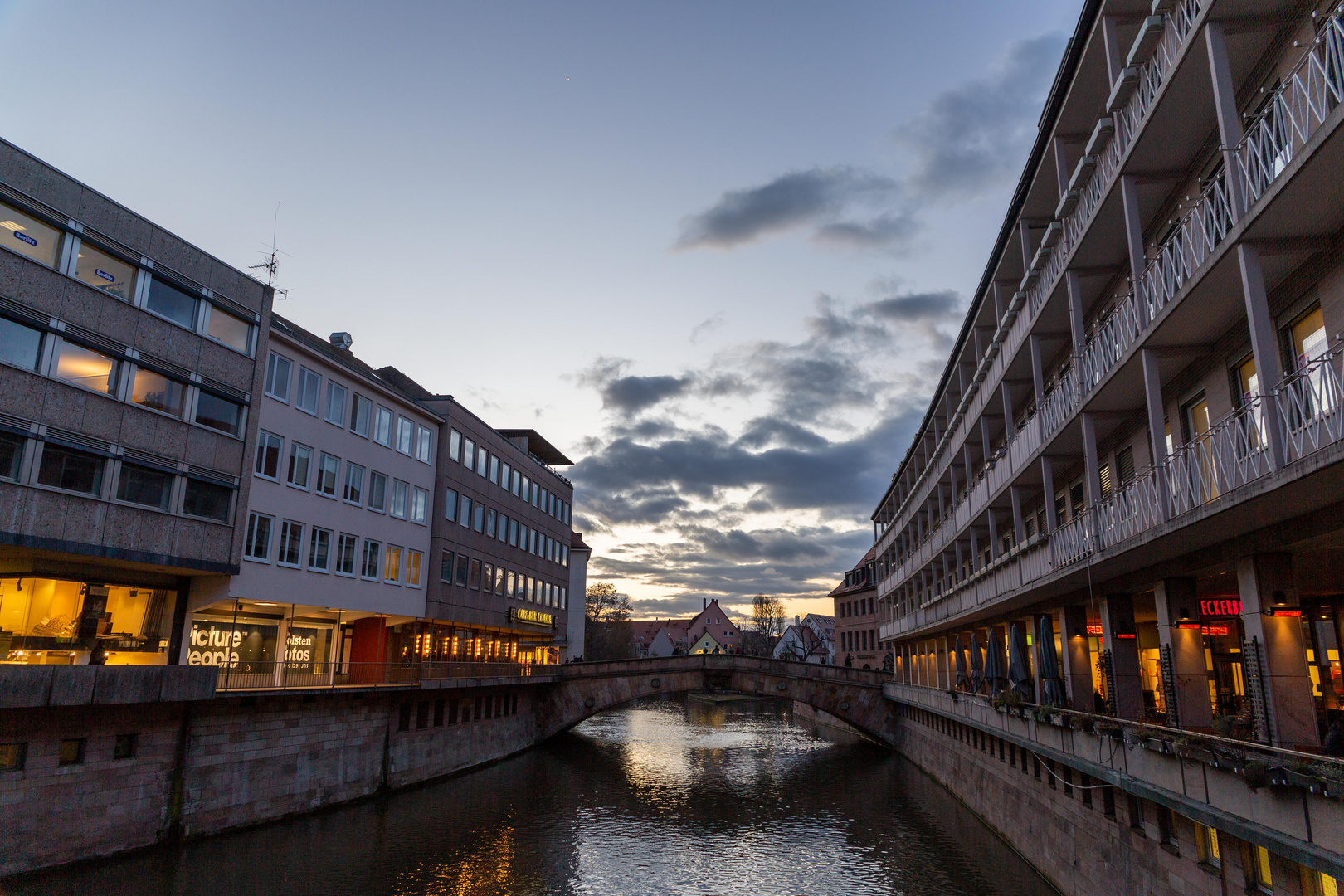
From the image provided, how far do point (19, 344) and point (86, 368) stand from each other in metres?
1.91

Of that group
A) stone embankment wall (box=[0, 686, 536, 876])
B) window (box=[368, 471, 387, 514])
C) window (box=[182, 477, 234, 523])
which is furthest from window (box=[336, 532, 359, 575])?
window (box=[182, 477, 234, 523])

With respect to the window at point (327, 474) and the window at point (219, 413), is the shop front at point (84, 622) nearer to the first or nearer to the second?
the window at point (219, 413)

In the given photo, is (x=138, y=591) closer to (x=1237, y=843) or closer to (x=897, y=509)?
(x=1237, y=843)

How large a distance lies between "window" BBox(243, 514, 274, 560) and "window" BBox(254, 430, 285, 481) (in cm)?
157

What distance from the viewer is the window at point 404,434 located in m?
41.3

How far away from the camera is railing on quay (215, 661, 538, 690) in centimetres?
2770

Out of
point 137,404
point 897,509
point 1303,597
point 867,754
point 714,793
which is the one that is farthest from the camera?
point 897,509

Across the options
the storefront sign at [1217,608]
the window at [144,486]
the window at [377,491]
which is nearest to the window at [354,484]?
the window at [377,491]

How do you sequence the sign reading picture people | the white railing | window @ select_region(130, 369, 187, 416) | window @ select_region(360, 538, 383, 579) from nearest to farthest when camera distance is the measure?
the white railing, window @ select_region(130, 369, 187, 416), the sign reading picture people, window @ select_region(360, 538, 383, 579)

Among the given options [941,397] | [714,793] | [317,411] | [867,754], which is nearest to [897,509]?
[867,754]

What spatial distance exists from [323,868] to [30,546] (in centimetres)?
1164

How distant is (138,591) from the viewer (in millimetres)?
27828

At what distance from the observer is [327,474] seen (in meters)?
35.7

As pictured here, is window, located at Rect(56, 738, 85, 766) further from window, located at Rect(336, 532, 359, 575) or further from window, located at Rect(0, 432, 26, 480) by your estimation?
window, located at Rect(336, 532, 359, 575)
